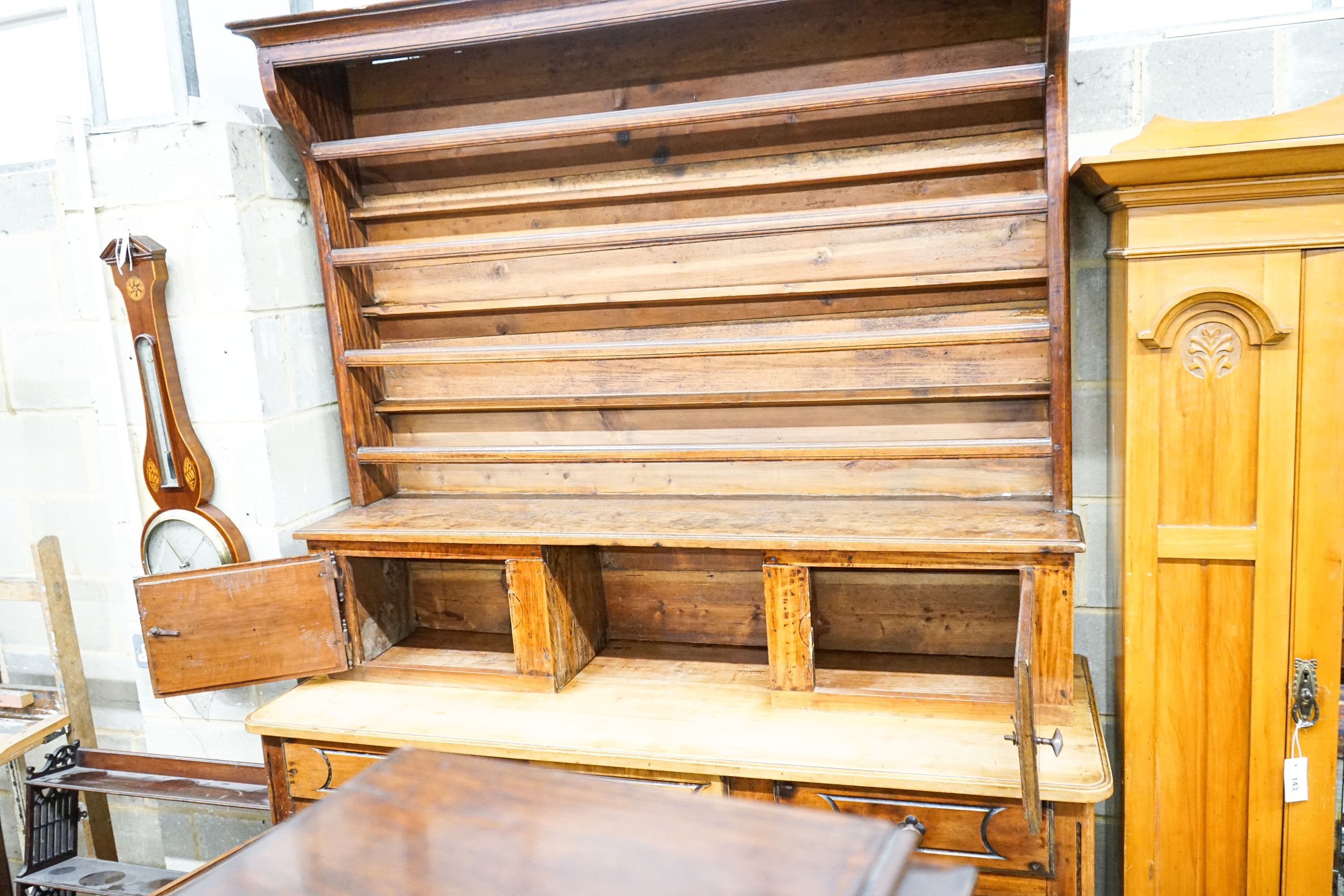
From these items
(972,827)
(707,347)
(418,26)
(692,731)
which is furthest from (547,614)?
(418,26)

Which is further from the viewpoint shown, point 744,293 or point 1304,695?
point 744,293

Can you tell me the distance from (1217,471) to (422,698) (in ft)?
5.62

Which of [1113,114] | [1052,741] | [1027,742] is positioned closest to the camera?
[1027,742]

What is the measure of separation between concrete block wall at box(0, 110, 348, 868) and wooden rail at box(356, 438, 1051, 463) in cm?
28

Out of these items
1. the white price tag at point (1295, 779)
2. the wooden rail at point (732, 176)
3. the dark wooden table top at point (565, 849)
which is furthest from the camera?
the wooden rail at point (732, 176)

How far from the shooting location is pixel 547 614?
7.07 feet

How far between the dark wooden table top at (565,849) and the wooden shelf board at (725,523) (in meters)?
1.06

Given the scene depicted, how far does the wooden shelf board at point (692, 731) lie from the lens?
1.76 meters

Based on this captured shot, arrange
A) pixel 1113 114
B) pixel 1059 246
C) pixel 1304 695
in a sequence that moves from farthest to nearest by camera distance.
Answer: pixel 1113 114
pixel 1059 246
pixel 1304 695

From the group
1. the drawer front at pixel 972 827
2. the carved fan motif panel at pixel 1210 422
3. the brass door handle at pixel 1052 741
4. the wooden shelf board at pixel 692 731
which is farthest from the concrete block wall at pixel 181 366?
the carved fan motif panel at pixel 1210 422

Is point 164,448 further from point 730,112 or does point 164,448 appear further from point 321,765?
point 730,112

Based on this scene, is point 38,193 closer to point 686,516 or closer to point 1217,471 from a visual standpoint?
point 686,516

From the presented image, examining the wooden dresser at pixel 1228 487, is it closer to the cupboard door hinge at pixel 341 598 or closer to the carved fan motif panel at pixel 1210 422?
the carved fan motif panel at pixel 1210 422

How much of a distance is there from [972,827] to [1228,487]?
769 millimetres
